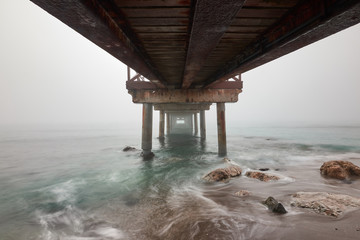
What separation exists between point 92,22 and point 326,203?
5771 millimetres

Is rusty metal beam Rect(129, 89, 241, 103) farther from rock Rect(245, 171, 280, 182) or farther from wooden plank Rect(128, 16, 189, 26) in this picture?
wooden plank Rect(128, 16, 189, 26)

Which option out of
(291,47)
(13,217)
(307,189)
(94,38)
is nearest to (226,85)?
(307,189)

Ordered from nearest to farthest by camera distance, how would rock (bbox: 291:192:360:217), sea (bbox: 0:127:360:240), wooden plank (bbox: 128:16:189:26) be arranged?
1. wooden plank (bbox: 128:16:189:26)
2. sea (bbox: 0:127:360:240)
3. rock (bbox: 291:192:360:217)

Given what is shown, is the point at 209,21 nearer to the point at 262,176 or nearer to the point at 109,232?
the point at 109,232

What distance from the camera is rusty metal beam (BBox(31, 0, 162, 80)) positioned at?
1.76 m

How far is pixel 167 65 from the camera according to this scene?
16.9 ft

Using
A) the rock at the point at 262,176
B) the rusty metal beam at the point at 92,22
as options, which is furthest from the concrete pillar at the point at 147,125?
the rusty metal beam at the point at 92,22

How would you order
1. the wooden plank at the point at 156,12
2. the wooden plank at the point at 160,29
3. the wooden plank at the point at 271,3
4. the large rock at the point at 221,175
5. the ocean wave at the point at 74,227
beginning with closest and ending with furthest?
1. the wooden plank at the point at 271,3
2. the wooden plank at the point at 156,12
3. the wooden plank at the point at 160,29
4. the ocean wave at the point at 74,227
5. the large rock at the point at 221,175

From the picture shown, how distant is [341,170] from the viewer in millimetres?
6566

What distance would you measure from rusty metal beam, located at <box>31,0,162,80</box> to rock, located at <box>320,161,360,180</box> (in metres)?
8.20

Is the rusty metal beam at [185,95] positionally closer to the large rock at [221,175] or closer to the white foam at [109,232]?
the large rock at [221,175]

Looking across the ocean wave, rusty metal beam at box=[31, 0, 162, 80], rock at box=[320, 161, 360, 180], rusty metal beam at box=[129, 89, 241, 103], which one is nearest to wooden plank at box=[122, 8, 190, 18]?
rusty metal beam at box=[31, 0, 162, 80]

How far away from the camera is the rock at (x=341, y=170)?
6.43 meters

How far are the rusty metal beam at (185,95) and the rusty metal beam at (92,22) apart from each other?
5.57 m
